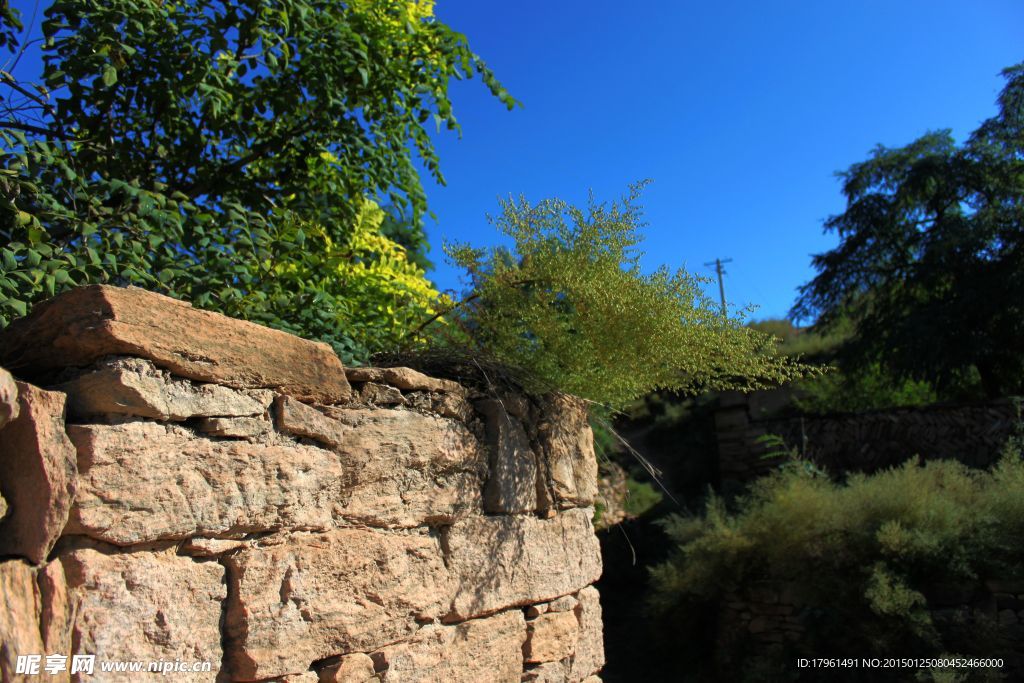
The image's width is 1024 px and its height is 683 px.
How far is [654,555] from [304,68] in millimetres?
9033

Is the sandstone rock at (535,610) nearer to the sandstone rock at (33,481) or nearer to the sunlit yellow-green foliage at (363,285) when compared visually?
the sunlit yellow-green foliage at (363,285)

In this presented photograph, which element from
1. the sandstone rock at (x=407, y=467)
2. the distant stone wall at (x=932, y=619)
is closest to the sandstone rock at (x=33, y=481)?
the sandstone rock at (x=407, y=467)

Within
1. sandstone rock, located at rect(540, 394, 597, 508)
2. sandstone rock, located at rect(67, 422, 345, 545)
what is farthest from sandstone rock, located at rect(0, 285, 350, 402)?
sandstone rock, located at rect(540, 394, 597, 508)

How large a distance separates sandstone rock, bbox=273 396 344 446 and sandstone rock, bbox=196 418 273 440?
0.13 feet

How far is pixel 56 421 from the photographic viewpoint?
1.45 metres

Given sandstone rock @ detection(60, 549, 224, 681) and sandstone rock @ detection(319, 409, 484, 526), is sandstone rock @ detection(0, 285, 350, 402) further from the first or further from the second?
sandstone rock @ detection(60, 549, 224, 681)

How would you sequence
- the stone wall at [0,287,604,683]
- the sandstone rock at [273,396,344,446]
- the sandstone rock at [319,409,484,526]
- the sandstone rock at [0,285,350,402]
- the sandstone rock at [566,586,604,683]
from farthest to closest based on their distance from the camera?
the sandstone rock at [566,586,604,683] → the sandstone rock at [319,409,484,526] → the sandstone rock at [273,396,344,446] → the sandstone rock at [0,285,350,402] → the stone wall at [0,287,604,683]

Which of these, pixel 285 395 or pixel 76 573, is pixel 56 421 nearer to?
pixel 76 573

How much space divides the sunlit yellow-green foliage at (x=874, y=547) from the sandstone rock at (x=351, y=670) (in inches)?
220

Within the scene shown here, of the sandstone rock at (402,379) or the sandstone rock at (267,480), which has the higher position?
the sandstone rock at (402,379)

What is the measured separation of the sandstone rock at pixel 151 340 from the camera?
1.53 metres

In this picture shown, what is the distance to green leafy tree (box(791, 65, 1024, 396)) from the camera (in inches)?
458

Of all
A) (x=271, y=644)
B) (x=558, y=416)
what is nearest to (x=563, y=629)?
(x=558, y=416)

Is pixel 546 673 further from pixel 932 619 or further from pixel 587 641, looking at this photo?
pixel 932 619
